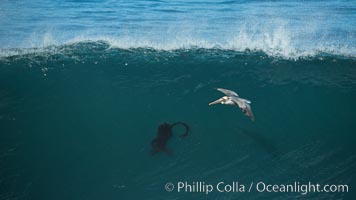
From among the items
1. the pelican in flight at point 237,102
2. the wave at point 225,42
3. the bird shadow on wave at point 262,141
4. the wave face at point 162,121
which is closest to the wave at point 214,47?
the wave at point 225,42

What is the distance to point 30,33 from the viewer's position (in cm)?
1866

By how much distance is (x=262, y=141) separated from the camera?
34.5ft

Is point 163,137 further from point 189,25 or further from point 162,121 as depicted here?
point 189,25

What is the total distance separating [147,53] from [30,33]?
757cm

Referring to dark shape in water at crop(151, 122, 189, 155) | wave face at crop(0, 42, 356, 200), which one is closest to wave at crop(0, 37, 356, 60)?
wave face at crop(0, 42, 356, 200)

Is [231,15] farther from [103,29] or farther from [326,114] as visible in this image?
[326,114]

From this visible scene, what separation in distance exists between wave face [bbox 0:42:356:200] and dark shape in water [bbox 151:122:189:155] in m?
0.15

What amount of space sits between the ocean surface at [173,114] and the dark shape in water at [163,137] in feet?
0.56

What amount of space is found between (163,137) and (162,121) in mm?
766

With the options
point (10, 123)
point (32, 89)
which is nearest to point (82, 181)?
point (10, 123)

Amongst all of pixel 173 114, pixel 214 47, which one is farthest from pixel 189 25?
pixel 173 114

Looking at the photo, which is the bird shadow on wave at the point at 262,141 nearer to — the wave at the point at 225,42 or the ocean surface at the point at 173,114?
the ocean surface at the point at 173,114

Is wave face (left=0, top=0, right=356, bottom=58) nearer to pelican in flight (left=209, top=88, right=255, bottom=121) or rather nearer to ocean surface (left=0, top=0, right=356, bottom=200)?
ocean surface (left=0, top=0, right=356, bottom=200)

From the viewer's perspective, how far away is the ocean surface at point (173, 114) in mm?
9374
